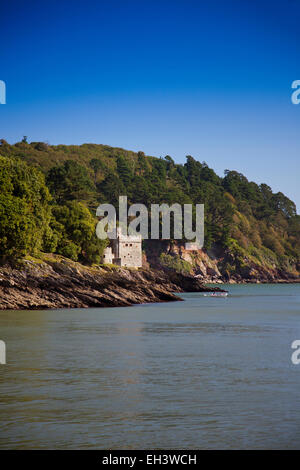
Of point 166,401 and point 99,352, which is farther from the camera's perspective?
point 99,352

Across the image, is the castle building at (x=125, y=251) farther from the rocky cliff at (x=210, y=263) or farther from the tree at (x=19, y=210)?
the rocky cliff at (x=210, y=263)

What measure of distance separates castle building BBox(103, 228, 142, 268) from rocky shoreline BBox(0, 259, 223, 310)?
2905 centimetres

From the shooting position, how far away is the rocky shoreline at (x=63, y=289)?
6318 cm

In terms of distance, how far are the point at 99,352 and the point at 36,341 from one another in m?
5.93

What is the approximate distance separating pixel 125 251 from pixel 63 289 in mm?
49740

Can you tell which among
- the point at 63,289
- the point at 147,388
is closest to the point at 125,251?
the point at 63,289

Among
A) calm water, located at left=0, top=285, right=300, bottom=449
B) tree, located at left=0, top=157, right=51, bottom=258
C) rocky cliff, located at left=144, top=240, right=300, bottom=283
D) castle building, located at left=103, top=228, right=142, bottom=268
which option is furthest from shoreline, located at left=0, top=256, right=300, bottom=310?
rocky cliff, located at left=144, top=240, right=300, bottom=283

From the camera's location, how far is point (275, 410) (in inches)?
819

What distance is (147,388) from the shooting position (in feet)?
81.1

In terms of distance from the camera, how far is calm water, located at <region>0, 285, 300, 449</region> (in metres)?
17.8

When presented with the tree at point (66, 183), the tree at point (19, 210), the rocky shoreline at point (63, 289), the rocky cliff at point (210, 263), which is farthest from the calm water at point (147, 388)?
the rocky cliff at point (210, 263)

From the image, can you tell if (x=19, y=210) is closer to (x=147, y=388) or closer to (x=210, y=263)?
(x=147, y=388)
